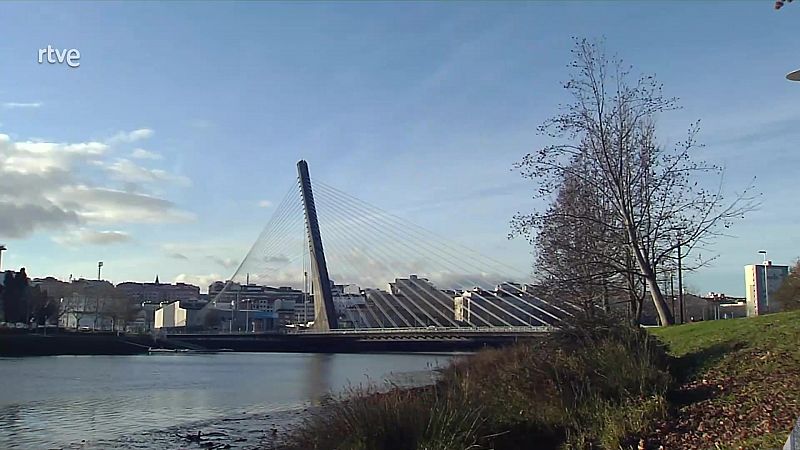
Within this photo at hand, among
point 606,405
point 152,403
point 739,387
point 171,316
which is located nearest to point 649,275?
point 739,387

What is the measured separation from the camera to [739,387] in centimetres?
1159

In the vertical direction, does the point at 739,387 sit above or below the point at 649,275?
below

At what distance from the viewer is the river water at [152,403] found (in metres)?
22.9

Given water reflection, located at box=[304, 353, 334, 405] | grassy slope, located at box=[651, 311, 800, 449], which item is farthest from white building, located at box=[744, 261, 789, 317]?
grassy slope, located at box=[651, 311, 800, 449]

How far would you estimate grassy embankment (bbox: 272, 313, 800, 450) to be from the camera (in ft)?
34.0

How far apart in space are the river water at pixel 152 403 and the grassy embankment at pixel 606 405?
3946mm

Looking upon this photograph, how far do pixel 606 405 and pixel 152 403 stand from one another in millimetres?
25511

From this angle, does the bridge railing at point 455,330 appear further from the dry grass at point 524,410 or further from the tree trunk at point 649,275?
the dry grass at point 524,410

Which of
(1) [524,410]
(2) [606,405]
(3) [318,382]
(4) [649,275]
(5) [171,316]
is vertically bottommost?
(3) [318,382]

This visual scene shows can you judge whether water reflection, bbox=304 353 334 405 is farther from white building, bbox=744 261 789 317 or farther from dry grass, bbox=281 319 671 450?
white building, bbox=744 261 789 317

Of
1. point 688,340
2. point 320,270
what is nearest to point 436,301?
point 320,270

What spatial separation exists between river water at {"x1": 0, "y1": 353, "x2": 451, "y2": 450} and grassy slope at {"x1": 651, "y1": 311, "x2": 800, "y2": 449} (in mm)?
6110

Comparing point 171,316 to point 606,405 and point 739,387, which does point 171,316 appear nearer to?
point 606,405

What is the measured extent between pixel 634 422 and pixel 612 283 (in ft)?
48.6
